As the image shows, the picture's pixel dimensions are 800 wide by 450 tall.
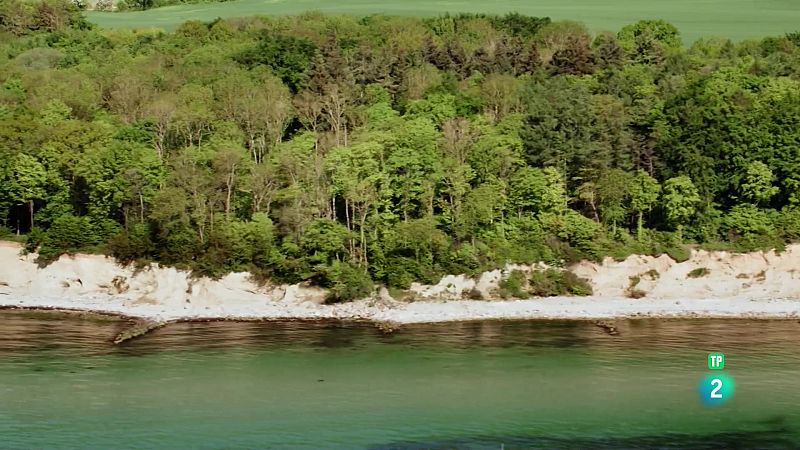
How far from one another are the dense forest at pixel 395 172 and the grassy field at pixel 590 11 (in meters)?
30.3

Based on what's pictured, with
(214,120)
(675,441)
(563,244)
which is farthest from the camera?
(214,120)

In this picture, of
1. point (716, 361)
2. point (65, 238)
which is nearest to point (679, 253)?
point (716, 361)

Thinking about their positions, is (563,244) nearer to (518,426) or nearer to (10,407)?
(518,426)

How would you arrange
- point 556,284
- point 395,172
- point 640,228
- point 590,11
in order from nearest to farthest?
1. point 556,284
2. point 395,172
3. point 640,228
4. point 590,11

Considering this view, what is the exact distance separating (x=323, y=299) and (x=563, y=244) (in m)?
15.9

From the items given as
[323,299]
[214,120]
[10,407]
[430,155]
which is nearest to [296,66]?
[214,120]

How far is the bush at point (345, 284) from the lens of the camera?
60475mm

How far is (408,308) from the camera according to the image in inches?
2350

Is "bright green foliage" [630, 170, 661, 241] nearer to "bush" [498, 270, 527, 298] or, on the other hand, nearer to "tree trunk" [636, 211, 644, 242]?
"tree trunk" [636, 211, 644, 242]

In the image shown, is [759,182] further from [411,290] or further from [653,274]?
[411,290]

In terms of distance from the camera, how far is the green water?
128 feet

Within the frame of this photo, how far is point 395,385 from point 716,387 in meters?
14.7

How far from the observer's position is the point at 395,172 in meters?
65.2

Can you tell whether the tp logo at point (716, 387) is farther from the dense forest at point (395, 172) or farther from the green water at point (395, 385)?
the dense forest at point (395, 172)
